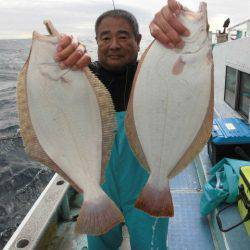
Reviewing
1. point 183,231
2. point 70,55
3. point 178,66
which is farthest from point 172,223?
point 70,55

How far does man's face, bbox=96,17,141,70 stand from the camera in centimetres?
217

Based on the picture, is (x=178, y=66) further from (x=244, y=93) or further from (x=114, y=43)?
(x=244, y=93)

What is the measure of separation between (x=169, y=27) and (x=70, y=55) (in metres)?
0.48

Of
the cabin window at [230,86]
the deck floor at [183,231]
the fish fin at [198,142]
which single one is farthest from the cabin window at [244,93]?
the fish fin at [198,142]

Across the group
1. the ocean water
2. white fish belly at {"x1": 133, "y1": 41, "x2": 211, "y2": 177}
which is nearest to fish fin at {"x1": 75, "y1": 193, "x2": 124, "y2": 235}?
white fish belly at {"x1": 133, "y1": 41, "x2": 211, "y2": 177}

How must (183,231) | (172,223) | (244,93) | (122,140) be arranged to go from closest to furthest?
1. (122,140)
2. (183,231)
3. (172,223)
4. (244,93)

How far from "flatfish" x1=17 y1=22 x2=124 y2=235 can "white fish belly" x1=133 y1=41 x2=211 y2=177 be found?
0.63 ft

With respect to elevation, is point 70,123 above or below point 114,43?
below

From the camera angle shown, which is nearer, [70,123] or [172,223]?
[70,123]

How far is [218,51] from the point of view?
28.7 feet

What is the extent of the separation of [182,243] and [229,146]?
132 centimetres

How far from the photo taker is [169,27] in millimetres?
1575

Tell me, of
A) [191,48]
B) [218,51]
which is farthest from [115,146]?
[218,51]

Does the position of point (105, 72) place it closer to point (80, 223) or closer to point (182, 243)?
point (80, 223)
